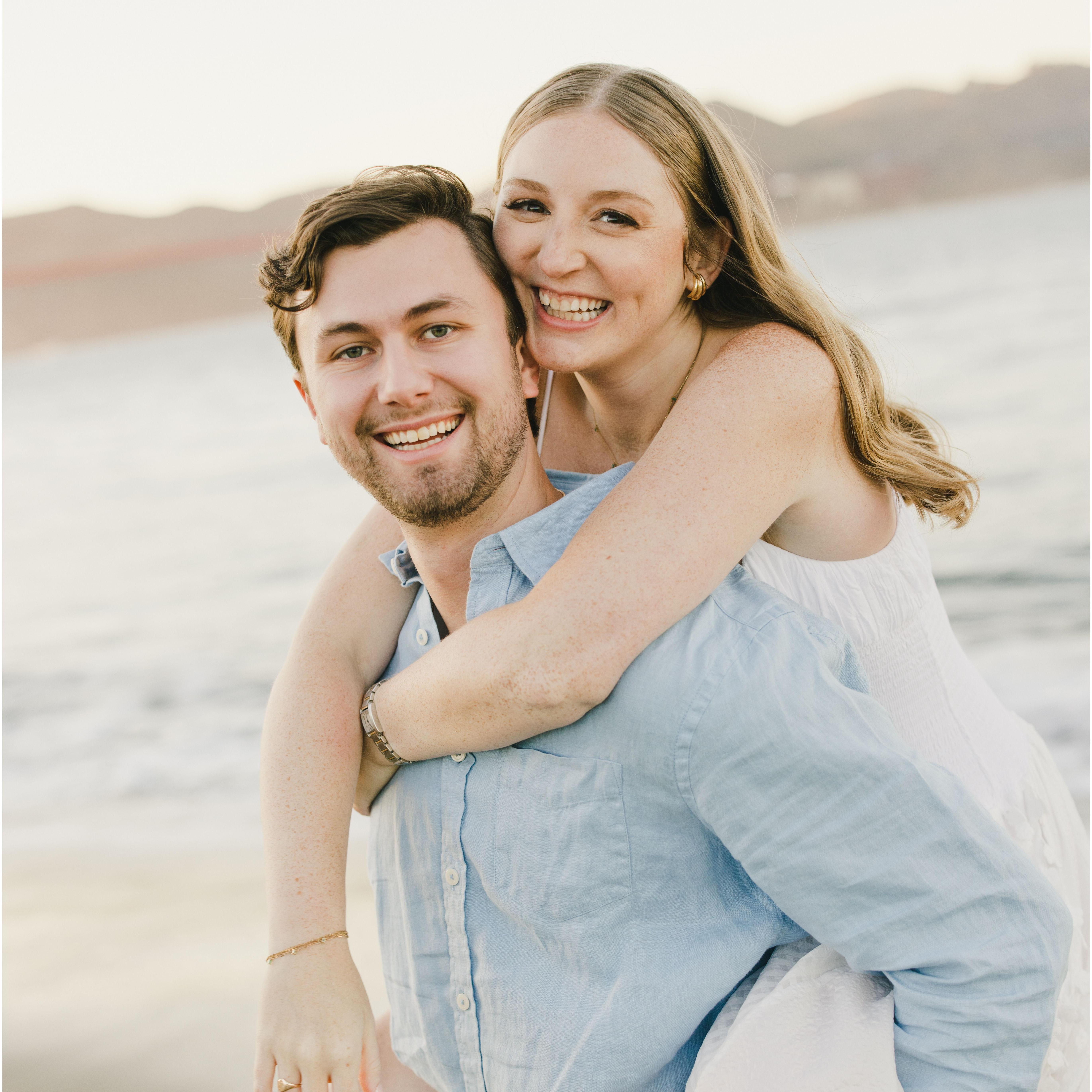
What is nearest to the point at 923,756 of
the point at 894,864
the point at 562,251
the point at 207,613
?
the point at 894,864

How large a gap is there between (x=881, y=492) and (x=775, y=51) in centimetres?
3260

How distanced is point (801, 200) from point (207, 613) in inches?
1247

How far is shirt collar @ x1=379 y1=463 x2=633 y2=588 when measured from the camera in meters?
1.83

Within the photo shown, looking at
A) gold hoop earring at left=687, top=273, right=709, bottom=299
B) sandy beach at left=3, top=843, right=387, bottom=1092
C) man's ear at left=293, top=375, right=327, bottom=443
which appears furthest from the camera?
sandy beach at left=3, top=843, right=387, bottom=1092

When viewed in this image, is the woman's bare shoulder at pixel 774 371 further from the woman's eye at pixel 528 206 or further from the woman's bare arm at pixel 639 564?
the woman's eye at pixel 528 206

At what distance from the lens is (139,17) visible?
33.5 metres

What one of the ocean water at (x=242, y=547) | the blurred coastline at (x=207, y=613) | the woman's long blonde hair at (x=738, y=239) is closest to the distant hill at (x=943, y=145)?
the blurred coastline at (x=207, y=613)

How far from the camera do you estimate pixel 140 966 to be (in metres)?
4.16

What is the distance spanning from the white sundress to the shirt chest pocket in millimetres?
268

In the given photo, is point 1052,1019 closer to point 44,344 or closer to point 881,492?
point 881,492

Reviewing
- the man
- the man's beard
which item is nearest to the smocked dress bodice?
the man

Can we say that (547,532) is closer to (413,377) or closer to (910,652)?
(413,377)

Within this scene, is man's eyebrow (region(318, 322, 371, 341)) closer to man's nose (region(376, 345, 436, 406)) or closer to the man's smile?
man's nose (region(376, 345, 436, 406))

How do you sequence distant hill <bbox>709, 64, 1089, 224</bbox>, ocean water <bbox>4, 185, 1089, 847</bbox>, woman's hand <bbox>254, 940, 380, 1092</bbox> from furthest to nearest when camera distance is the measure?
distant hill <bbox>709, 64, 1089, 224</bbox>
ocean water <bbox>4, 185, 1089, 847</bbox>
woman's hand <bbox>254, 940, 380, 1092</bbox>
